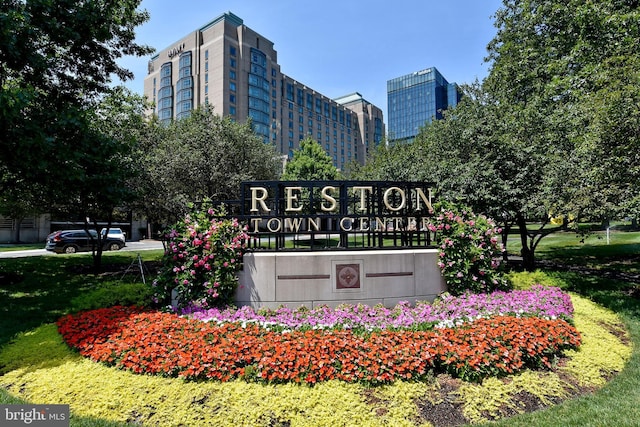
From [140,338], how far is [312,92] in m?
100

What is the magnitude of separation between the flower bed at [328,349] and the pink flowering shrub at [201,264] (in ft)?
3.33

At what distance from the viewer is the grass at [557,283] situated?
399 cm

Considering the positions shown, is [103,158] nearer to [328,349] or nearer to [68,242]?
[328,349]

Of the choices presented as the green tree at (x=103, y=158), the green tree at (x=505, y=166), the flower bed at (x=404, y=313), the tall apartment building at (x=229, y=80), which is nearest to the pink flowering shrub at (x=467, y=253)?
the flower bed at (x=404, y=313)

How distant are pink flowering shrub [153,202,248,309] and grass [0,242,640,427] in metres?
2.99

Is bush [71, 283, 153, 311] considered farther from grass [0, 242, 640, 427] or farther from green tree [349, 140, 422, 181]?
green tree [349, 140, 422, 181]

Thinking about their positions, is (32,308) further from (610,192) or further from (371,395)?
(610,192)

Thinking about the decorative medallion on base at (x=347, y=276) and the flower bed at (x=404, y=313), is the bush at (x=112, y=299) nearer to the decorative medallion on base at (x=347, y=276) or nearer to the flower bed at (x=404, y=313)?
the flower bed at (x=404, y=313)

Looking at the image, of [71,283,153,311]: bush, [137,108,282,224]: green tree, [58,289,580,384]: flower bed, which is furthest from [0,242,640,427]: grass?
[137,108,282,224]: green tree

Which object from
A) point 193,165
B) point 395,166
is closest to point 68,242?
point 193,165

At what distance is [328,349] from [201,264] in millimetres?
3334

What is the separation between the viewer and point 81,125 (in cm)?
916

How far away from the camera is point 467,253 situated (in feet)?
25.5

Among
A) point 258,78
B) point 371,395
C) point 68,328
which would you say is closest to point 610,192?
point 371,395
